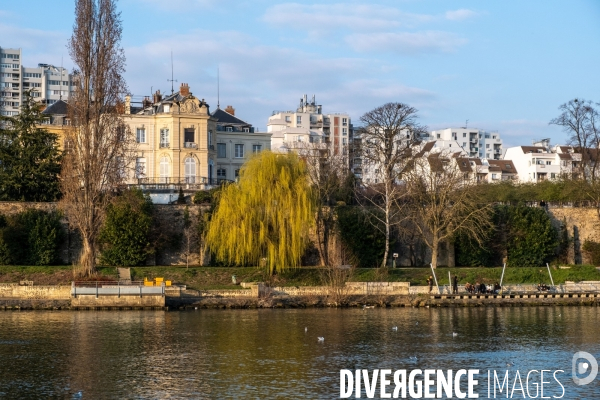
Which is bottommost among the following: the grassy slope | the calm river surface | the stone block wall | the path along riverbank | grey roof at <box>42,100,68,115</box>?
the calm river surface

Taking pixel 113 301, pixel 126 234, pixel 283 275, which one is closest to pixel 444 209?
pixel 283 275

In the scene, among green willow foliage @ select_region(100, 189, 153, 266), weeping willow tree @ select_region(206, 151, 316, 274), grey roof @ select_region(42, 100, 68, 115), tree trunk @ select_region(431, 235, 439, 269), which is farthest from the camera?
grey roof @ select_region(42, 100, 68, 115)

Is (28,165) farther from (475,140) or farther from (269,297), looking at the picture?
(475,140)

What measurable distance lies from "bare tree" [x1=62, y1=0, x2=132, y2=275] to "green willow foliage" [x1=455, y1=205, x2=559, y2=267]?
68.0 feet

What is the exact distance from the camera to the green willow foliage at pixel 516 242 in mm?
52438

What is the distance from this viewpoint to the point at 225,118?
68.6 metres

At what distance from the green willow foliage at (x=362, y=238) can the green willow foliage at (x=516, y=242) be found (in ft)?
16.1

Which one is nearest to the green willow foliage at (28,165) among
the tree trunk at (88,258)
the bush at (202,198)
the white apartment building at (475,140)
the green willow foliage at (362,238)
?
the bush at (202,198)

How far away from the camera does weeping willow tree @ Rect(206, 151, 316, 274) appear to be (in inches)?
1780

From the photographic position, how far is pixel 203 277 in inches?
1833

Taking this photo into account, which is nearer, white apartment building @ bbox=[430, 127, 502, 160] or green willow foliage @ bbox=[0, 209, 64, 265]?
green willow foliage @ bbox=[0, 209, 64, 265]

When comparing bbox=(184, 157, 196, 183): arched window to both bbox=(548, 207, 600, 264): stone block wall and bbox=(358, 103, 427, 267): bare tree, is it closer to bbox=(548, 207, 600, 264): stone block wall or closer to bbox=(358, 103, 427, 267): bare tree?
bbox=(358, 103, 427, 267): bare tree

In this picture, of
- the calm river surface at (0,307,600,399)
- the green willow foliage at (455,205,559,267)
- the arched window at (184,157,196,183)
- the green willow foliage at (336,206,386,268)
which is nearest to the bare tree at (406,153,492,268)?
the green willow foliage at (455,205,559,267)

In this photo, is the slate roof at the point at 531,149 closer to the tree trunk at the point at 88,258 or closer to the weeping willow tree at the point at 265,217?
the weeping willow tree at the point at 265,217
